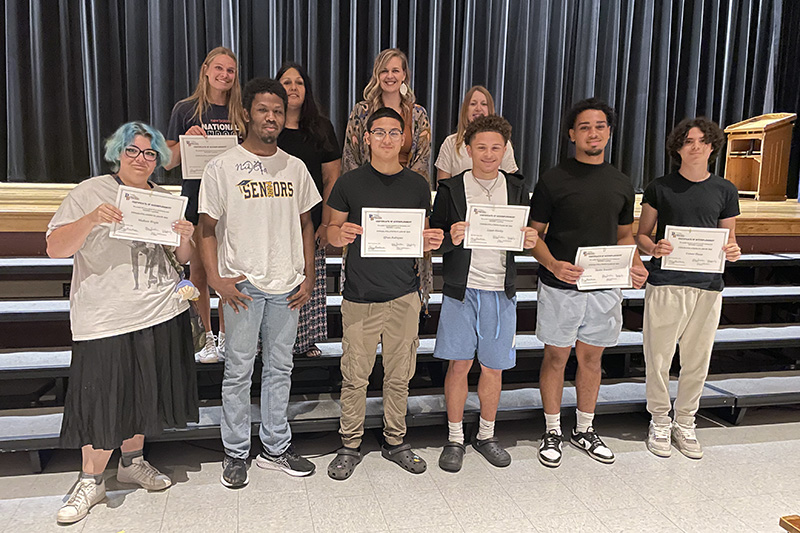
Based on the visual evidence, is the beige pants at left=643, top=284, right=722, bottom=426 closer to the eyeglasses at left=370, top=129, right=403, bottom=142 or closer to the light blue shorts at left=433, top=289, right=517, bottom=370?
the light blue shorts at left=433, top=289, right=517, bottom=370

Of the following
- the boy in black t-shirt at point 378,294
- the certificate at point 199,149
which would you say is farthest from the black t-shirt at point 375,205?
the certificate at point 199,149

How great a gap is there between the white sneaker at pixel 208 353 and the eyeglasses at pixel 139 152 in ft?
3.40

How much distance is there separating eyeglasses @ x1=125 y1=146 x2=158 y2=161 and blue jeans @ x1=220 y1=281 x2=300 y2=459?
561 mm

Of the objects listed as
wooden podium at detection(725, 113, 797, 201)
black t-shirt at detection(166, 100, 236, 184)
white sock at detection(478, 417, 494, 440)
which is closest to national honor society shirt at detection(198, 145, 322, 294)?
black t-shirt at detection(166, 100, 236, 184)

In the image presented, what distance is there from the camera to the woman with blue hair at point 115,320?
6.66 feet

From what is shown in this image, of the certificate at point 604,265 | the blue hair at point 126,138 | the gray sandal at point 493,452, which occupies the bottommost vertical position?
the gray sandal at point 493,452

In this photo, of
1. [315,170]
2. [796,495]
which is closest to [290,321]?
[315,170]

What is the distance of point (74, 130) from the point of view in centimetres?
536

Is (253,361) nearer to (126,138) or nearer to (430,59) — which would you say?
(126,138)

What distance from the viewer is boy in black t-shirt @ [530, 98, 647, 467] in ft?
8.23

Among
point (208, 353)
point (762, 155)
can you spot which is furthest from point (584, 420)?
point (762, 155)

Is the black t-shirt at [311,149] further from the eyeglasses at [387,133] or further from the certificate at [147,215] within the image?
the certificate at [147,215]

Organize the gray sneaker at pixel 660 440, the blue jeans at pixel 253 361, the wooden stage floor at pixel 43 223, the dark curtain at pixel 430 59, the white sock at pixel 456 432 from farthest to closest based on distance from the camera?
1. the dark curtain at pixel 430 59
2. the wooden stage floor at pixel 43 223
3. the gray sneaker at pixel 660 440
4. the white sock at pixel 456 432
5. the blue jeans at pixel 253 361

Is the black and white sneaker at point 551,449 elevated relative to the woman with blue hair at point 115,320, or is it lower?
lower
